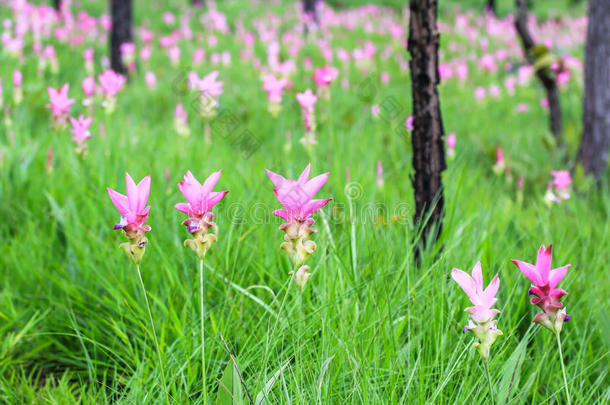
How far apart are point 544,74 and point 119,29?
190 inches

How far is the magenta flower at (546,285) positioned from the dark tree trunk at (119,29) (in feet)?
20.7

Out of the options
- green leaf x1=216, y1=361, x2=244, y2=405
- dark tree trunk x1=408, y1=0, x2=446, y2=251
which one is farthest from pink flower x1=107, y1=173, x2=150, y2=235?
dark tree trunk x1=408, y1=0, x2=446, y2=251

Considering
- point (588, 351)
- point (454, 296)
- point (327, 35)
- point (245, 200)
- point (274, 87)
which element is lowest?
point (588, 351)

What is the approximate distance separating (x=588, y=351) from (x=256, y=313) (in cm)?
107

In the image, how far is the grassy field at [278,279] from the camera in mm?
1509

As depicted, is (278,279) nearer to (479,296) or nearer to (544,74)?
(479,296)

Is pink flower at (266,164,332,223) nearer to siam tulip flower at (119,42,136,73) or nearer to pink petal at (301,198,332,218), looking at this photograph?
pink petal at (301,198,332,218)

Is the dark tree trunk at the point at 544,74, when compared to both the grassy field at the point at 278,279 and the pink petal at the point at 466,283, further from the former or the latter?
the pink petal at the point at 466,283

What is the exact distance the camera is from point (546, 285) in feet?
3.78

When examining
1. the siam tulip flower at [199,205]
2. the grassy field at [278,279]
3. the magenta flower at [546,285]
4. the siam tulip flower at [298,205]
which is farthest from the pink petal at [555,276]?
the siam tulip flower at [199,205]

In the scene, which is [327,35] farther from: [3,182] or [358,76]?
[3,182]

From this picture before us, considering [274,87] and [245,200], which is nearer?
[245,200]

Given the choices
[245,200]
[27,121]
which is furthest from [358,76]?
[245,200]

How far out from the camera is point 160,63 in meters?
7.66
